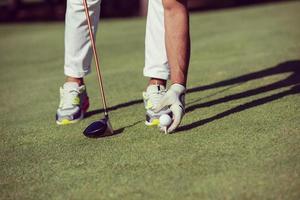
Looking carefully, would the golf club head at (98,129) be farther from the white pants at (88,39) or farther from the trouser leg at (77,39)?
the trouser leg at (77,39)

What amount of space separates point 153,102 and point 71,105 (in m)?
0.58

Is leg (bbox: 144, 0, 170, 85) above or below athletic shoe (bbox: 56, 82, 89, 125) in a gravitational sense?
above

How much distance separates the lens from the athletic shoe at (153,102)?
3072 mm

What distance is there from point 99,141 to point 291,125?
3.21ft

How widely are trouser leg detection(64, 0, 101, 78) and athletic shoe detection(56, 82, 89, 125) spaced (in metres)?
0.09

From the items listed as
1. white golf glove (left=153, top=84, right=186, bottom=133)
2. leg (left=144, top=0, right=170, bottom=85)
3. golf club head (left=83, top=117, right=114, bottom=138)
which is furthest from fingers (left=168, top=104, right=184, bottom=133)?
leg (left=144, top=0, right=170, bottom=85)

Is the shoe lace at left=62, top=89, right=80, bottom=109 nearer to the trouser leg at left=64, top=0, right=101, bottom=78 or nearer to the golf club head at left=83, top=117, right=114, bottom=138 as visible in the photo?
the trouser leg at left=64, top=0, right=101, bottom=78

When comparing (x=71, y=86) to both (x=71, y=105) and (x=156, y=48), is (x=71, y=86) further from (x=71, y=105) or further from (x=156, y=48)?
(x=156, y=48)

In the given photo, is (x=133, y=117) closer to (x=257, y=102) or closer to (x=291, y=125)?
(x=257, y=102)

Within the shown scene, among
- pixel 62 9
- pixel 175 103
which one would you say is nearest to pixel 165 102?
pixel 175 103

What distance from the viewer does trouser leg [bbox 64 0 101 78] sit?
3.50 m

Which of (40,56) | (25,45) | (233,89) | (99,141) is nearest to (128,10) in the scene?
(25,45)


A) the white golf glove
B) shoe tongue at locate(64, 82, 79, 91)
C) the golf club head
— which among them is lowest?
shoe tongue at locate(64, 82, 79, 91)

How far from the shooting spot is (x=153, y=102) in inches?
123
